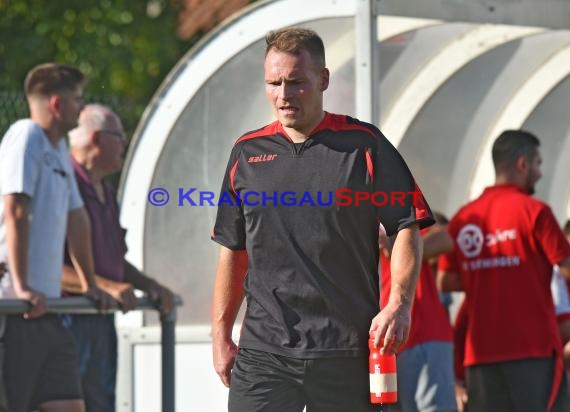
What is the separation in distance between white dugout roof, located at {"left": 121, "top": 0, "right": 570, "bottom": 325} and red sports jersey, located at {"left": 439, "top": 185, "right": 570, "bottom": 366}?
0.87 metres

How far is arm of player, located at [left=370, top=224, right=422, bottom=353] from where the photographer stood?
4.86 m

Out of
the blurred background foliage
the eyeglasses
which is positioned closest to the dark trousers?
the eyeglasses

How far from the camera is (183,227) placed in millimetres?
9047

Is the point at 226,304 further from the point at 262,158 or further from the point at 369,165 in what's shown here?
the point at 369,165

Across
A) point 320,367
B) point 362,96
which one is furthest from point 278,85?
point 362,96

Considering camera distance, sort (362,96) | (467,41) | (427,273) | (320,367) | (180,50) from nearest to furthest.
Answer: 1. (320,367)
2. (362,96)
3. (427,273)
4. (467,41)
5. (180,50)

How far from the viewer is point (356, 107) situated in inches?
295

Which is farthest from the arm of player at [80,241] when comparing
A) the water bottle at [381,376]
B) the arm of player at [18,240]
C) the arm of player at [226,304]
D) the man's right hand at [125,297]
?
the water bottle at [381,376]

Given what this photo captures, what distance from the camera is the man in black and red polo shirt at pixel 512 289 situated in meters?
7.62

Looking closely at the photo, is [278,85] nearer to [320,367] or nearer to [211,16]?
[320,367]

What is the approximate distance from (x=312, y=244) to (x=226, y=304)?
1.47 ft

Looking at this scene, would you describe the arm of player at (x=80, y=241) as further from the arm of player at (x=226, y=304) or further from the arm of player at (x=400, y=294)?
the arm of player at (x=400, y=294)

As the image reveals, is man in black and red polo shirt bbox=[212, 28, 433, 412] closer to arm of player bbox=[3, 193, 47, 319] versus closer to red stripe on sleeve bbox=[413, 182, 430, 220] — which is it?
red stripe on sleeve bbox=[413, 182, 430, 220]

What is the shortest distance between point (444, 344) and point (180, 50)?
11.5m
